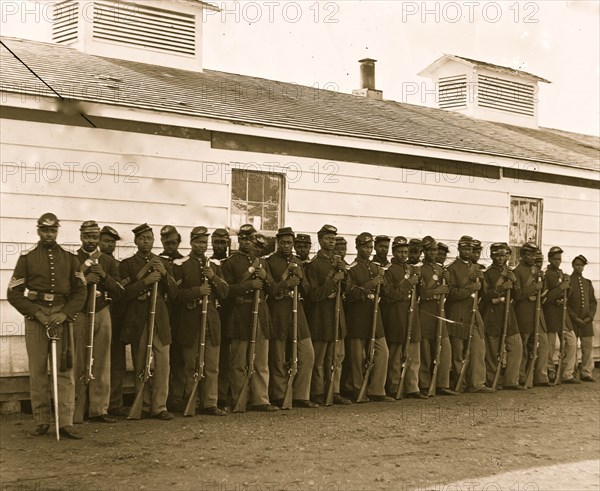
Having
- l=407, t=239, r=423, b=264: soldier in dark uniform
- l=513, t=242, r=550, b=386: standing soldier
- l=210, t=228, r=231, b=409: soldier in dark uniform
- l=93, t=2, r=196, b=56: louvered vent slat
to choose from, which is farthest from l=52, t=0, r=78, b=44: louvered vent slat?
l=513, t=242, r=550, b=386: standing soldier

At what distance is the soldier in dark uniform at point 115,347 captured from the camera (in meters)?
9.61

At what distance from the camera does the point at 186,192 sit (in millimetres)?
11141

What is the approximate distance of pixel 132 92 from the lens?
36.5 ft

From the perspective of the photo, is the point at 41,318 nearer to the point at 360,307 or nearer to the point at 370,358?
the point at 360,307

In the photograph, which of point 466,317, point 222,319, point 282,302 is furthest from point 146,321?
point 466,317

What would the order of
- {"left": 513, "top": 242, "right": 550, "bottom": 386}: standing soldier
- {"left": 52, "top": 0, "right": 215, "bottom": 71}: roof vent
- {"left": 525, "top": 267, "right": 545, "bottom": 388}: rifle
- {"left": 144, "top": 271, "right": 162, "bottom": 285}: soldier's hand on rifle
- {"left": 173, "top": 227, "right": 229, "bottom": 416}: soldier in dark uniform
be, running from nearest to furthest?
{"left": 144, "top": 271, "right": 162, "bottom": 285}: soldier's hand on rifle → {"left": 173, "top": 227, "right": 229, "bottom": 416}: soldier in dark uniform → {"left": 513, "top": 242, "right": 550, "bottom": 386}: standing soldier → {"left": 525, "top": 267, "right": 545, "bottom": 388}: rifle → {"left": 52, "top": 0, "right": 215, "bottom": 71}: roof vent

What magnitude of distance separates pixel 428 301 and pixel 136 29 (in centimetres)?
578

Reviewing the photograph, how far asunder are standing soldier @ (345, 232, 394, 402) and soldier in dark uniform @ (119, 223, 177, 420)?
8.02ft

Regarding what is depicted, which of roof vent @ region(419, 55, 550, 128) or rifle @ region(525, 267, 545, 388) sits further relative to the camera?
roof vent @ region(419, 55, 550, 128)

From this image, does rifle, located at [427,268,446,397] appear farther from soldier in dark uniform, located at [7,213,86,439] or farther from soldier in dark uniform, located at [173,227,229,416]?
soldier in dark uniform, located at [7,213,86,439]

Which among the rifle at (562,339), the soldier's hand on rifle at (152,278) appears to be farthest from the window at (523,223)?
the soldier's hand on rifle at (152,278)

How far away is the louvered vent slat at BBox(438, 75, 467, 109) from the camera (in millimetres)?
19562

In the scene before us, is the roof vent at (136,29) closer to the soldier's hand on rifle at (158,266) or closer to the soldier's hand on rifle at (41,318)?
the soldier's hand on rifle at (158,266)

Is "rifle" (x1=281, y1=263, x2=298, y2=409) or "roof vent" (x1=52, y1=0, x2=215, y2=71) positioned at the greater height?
"roof vent" (x1=52, y1=0, x2=215, y2=71)
